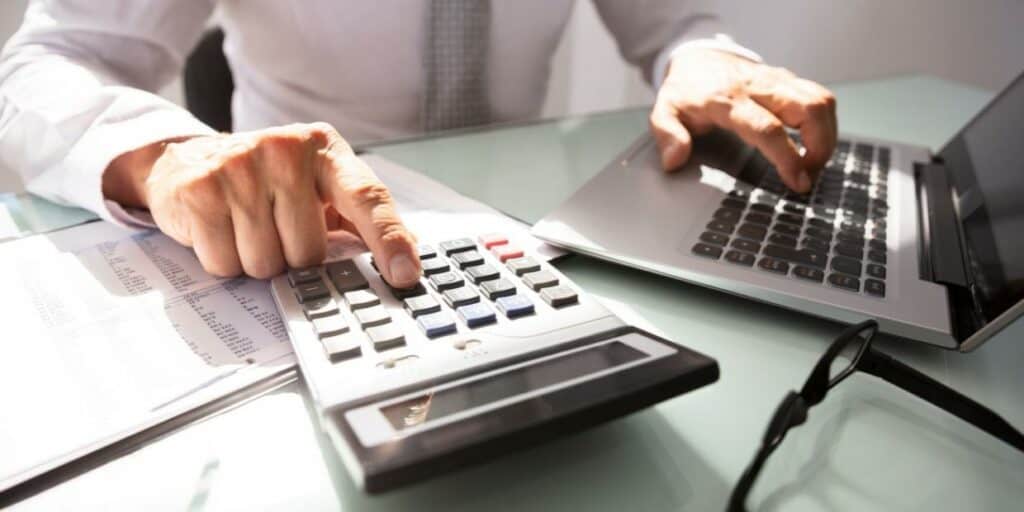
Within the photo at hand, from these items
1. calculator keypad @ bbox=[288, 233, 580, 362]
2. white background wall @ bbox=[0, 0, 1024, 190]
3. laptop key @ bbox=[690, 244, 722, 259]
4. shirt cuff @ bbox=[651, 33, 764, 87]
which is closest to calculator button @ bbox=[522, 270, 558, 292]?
calculator keypad @ bbox=[288, 233, 580, 362]

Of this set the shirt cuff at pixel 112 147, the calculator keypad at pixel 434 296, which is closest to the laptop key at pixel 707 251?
the calculator keypad at pixel 434 296

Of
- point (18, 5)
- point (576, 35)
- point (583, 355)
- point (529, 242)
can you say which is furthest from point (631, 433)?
point (576, 35)

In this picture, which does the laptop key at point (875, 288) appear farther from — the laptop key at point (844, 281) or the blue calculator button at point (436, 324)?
the blue calculator button at point (436, 324)

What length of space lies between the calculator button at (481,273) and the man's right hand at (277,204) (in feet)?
0.09

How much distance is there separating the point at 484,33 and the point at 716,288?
494 millimetres

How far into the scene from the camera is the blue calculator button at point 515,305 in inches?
12.5

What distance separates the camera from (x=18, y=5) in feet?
3.36

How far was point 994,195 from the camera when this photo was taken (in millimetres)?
→ 464

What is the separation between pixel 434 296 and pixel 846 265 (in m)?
0.24

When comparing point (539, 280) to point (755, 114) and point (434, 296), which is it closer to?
point (434, 296)

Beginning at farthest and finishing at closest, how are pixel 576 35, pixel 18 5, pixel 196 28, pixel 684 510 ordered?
pixel 576 35 < pixel 18 5 < pixel 196 28 < pixel 684 510

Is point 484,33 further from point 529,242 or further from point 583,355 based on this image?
point 583,355

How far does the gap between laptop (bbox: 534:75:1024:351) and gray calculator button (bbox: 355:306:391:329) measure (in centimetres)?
14

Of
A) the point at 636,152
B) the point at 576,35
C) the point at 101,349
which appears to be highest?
the point at 576,35
